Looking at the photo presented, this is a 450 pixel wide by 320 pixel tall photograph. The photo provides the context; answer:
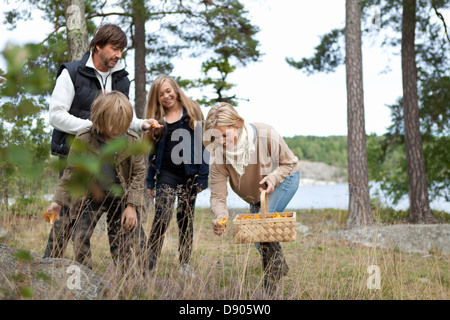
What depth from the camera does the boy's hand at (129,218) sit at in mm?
2713

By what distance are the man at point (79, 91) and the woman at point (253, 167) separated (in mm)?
507

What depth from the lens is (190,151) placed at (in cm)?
331

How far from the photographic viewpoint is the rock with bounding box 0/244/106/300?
207cm

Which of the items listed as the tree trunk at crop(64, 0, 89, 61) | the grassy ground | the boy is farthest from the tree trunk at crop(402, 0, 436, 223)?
the boy

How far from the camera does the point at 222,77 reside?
38.0 feet

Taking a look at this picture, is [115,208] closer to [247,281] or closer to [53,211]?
[53,211]

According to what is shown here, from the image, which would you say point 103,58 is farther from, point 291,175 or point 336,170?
point 336,170

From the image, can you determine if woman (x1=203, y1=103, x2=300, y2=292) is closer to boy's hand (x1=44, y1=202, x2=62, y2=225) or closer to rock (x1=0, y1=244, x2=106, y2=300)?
rock (x1=0, y1=244, x2=106, y2=300)

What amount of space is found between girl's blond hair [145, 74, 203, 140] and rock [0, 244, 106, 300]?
4.10ft

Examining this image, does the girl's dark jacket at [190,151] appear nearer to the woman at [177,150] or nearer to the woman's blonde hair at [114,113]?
the woman at [177,150]

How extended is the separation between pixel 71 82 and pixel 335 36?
8.44m

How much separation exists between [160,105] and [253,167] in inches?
39.3

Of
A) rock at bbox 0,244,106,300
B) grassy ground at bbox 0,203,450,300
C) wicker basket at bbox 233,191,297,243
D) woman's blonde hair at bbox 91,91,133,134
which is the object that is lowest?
grassy ground at bbox 0,203,450,300
